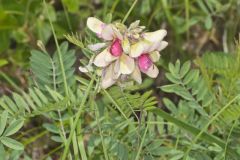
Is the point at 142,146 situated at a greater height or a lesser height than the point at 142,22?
lesser

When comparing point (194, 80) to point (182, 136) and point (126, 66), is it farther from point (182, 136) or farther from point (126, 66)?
point (126, 66)

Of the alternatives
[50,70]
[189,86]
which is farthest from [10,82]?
[189,86]

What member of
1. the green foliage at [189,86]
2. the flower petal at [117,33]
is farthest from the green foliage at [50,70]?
the flower petal at [117,33]

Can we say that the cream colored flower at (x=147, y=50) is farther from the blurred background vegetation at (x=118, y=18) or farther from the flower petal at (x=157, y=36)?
the blurred background vegetation at (x=118, y=18)

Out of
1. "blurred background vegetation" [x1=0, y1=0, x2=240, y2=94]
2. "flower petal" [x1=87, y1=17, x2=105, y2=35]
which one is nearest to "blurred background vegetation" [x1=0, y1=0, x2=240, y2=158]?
"blurred background vegetation" [x1=0, y1=0, x2=240, y2=94]

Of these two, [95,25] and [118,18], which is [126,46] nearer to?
[95,25]

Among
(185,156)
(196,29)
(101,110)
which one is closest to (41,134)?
(101,110)

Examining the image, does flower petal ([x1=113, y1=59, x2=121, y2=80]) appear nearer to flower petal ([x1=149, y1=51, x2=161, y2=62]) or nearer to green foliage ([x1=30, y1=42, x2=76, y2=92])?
flower petal ([x1=149, y1=51, x2=161, y2=62])
